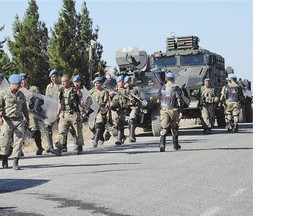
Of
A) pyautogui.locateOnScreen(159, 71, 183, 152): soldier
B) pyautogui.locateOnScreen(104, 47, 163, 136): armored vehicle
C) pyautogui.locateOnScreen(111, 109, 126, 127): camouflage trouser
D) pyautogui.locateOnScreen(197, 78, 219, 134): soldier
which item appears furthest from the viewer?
pyautogui.locateOnScreen(197, 78, 219, 134): soldier

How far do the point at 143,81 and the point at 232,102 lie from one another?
10.3 ft

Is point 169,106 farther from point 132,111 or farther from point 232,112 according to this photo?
point 232,112

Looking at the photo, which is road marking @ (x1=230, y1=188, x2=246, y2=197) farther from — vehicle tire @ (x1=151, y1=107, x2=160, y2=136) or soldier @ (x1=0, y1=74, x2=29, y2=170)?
vehicle tire @ (x1=151, y1=107, x2=160, y2=136)

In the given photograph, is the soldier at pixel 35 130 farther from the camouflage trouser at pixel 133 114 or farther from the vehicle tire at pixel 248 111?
the vehicle tire at pixel 248 111

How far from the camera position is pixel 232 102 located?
20922 mm

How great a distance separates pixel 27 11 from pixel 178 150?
26177mm

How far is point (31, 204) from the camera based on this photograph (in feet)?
23.0

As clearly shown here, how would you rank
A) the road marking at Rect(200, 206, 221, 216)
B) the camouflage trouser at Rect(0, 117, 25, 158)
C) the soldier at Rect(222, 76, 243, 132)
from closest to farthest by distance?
the road marking at Rect(200, 206, 221, 216) < the camouflage trouser at Rect(0, 117, 25, 158) < the soldier at Rect(222, 76, 243, 132)

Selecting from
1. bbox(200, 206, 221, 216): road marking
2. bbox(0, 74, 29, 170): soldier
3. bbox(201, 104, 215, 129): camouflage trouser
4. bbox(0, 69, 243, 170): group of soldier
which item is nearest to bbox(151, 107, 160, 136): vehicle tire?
bbox(0, 69, 243, 170): group of soldier

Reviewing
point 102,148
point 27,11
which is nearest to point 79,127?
point 102,148

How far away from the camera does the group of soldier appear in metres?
11.2

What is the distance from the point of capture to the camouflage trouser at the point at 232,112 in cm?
2070

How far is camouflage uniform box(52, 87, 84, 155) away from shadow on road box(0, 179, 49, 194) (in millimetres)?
4142
